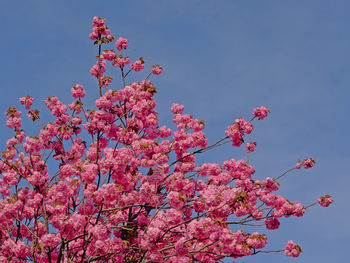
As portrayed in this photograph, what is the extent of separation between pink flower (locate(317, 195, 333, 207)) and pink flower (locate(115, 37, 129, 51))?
23.1ft

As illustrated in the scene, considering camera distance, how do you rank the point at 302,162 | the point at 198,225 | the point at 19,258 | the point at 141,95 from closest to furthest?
1. the point at 198,225
2. the point at 19,258
3. the point at 141,95
4. the point at 302,162

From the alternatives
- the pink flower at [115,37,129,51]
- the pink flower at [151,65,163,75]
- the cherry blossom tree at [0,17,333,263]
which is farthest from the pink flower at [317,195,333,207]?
the pink flower at [115,37,129,51]

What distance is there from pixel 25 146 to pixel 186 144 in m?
4.18

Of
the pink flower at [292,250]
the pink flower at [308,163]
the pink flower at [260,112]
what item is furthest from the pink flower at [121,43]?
the pink flower at [292,250]

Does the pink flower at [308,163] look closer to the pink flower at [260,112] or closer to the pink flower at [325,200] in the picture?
the pink flower at [325,200]

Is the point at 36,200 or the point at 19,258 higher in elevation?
the point at 36,200

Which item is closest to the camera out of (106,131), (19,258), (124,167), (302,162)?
(19,258)

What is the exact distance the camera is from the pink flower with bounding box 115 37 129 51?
43.2 feet

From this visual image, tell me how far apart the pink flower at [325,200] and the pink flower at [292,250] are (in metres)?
2.27

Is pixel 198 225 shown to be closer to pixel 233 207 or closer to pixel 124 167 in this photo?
pixel 233 207

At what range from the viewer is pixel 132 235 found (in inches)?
442

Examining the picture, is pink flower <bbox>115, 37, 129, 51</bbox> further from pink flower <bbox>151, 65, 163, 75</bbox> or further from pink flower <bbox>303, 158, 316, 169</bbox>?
pink flower <bbox>303, 158, 316, 169</bbox>

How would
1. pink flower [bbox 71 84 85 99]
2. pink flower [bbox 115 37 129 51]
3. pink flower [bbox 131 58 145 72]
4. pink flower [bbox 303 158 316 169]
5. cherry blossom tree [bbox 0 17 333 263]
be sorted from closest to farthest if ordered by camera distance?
cherry blossom tree [bbox 0 17 333 263] → pink flower [bbox 71 84 85 99] → pink flower [bbox 303 158 316 169] → pink flower [bbox 115 37 129 51] → pink flower [bbox 131 58 145 72]

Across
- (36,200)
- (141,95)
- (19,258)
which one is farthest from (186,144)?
(19,258)
